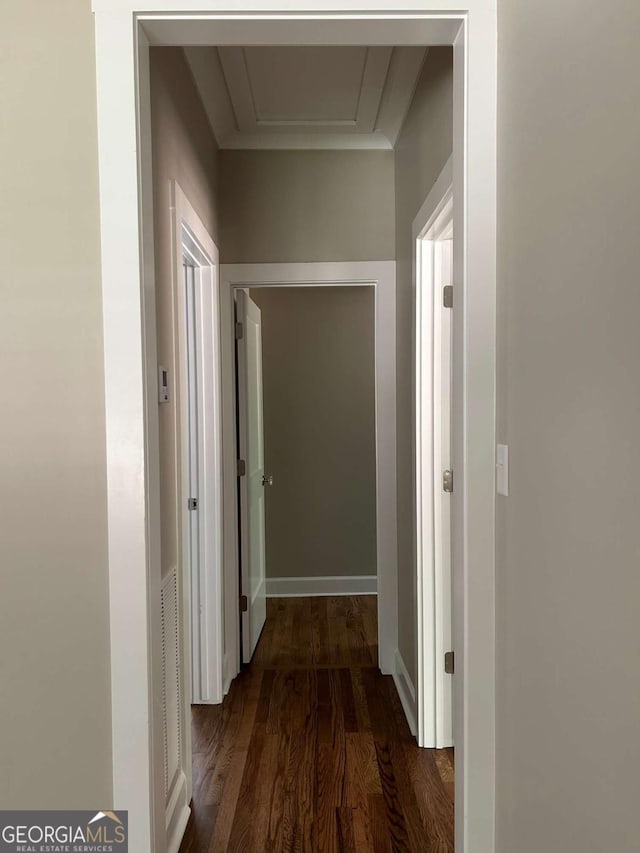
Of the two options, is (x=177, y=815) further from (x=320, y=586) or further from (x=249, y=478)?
(x=320, y=586)

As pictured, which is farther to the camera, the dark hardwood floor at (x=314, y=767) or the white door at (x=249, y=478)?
the white door at (x=249, y=478)

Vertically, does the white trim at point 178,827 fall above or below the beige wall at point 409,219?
below

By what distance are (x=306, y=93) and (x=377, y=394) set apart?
4.73ft

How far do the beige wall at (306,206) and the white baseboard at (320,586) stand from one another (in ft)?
8.12

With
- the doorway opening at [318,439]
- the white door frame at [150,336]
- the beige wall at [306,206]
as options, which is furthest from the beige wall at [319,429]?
the white door frame at [150,336]

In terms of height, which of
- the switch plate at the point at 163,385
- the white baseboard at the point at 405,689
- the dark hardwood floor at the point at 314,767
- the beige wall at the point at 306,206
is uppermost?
the beige wall at the point at 306,206

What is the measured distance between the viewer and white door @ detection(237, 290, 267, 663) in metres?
3.28

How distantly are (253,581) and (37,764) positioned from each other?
2086 mm

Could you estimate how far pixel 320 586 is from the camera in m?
4.65

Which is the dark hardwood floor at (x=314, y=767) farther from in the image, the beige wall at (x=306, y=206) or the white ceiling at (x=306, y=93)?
the white ceiling at (x=306, y=93)

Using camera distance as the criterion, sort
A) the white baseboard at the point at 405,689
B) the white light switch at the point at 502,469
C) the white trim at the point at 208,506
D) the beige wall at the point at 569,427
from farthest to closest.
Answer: the white trim at the point at 208,506 → the white baseboard at the point at 405,689 → the white light switch at the point at 502,469 → the beige wall at the point at 569,427

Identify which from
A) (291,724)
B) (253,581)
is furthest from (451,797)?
(253,581)

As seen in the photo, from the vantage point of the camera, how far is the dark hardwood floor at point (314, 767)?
1.98 m

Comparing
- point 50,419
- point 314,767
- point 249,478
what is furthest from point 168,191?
point 314,767
